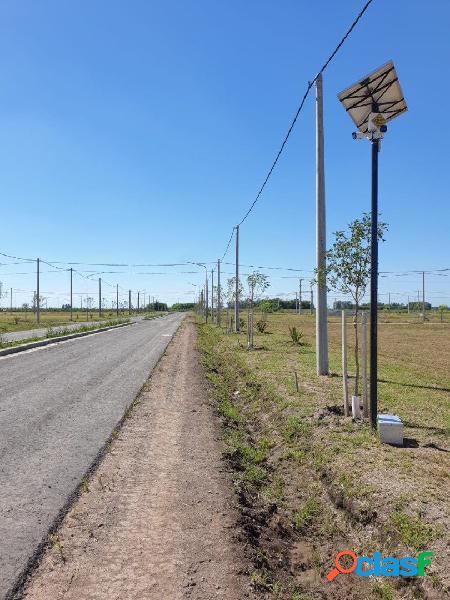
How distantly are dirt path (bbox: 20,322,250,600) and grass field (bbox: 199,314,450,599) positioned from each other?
0.36 metres

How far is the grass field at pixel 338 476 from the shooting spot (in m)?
3.87

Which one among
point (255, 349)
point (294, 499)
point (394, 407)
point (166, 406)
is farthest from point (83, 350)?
point (294, 499)

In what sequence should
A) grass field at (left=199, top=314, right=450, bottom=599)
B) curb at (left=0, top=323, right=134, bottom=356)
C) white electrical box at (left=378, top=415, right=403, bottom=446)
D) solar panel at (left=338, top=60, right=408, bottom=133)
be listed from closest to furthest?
1. grass field at (left=199, top=314, right=450, bottom=599)
2. white electrical box at (left=378, top=415, right=403, bottom=446)
3. solar panel at (left=338, top=60, right=408, bottom=133)
4. curb at (left=0, top=323, right=134, bottom=356)

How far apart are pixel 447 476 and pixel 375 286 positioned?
9.54ft

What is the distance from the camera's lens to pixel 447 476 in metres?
5.18

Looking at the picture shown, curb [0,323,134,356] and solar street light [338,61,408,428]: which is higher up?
solar street light [338,61,408,428]

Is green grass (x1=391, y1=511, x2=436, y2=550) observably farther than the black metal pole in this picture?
No

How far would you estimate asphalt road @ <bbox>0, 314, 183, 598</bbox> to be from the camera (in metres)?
4.23

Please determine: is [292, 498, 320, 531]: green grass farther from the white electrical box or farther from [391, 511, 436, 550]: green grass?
the white electrical box

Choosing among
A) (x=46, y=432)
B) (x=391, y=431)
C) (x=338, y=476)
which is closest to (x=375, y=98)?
(x=391, y=431)

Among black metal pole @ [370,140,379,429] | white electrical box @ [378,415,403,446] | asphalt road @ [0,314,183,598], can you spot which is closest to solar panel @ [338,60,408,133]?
black metal pole @ [370,140,379,429]

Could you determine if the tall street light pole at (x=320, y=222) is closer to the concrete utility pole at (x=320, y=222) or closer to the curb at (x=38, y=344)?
the concrete utility pole at (x=320, y=222)

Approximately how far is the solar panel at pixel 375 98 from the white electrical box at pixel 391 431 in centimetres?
406

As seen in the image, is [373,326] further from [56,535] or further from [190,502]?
[56,535]
